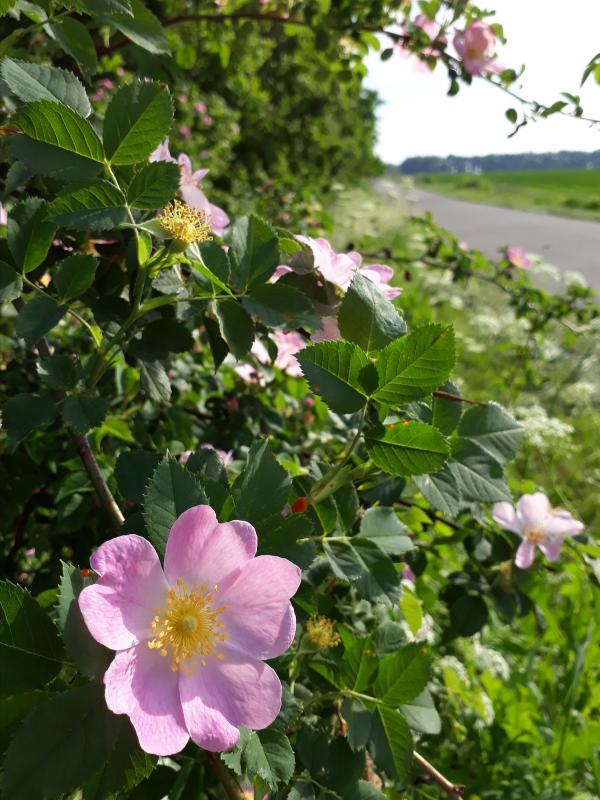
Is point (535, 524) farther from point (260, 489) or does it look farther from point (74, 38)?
point (74, 38)

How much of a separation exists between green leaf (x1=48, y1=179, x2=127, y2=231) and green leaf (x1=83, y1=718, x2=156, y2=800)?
0.36 m

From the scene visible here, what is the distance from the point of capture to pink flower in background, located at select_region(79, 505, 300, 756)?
36cm

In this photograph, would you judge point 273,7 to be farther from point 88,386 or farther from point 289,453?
point 88,386

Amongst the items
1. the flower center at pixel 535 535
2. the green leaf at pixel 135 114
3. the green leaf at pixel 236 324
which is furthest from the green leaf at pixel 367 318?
the flower center at pixel 535 535

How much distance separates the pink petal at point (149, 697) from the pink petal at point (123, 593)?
12 mm

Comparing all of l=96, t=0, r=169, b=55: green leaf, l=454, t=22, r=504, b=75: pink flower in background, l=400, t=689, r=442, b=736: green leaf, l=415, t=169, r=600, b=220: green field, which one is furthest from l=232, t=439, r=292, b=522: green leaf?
l=415, t=169, r=600, b=220: green field

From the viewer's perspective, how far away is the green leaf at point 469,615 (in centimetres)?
91

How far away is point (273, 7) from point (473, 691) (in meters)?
1.83

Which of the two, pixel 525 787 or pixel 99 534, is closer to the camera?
pixel 99 534

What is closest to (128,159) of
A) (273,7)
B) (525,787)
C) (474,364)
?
(273,7)

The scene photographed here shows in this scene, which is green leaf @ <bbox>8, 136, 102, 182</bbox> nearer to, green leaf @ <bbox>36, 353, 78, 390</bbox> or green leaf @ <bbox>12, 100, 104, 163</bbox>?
green leaf @ <bbox>12, 100, 104, 163</bbox>

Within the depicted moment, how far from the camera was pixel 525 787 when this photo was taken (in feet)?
4.48

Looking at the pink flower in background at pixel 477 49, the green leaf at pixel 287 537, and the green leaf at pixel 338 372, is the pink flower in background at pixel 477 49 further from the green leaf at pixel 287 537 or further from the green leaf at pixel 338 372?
the green leaf at pixel 287 537

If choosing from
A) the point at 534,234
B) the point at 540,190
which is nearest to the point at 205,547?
the point at 534,234
